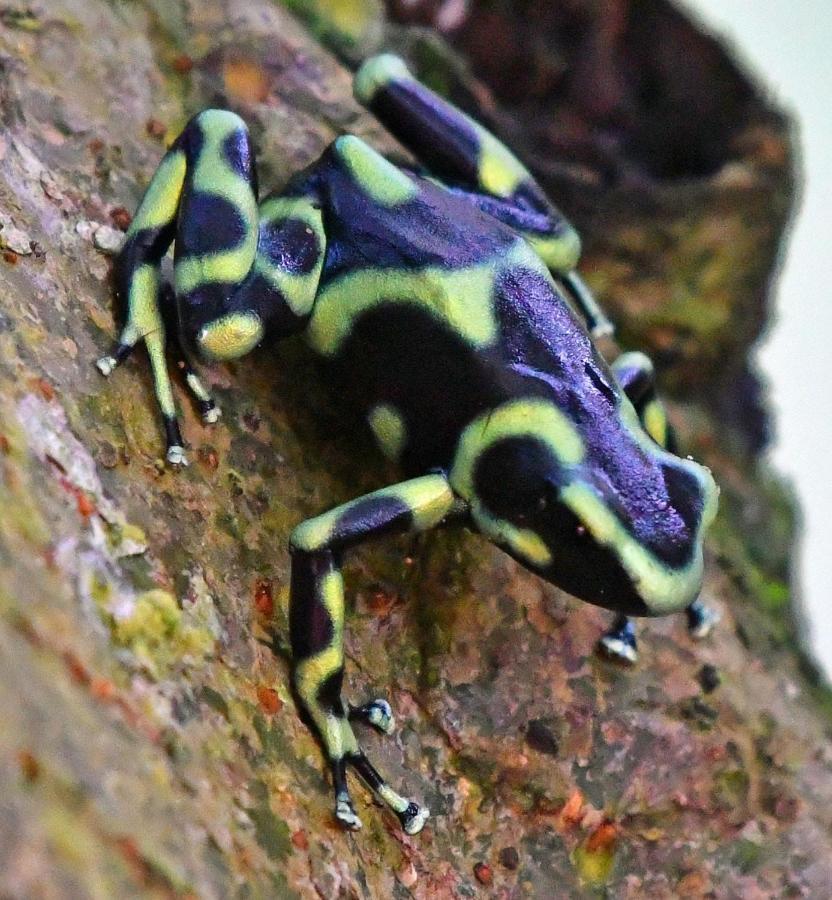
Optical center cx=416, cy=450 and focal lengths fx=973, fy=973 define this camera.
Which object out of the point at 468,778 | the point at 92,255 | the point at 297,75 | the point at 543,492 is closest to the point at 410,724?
the point at 468,778

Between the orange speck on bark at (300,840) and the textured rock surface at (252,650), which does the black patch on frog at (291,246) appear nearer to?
the textured rock surface at (252,650)

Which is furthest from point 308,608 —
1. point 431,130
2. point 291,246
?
point 431,130

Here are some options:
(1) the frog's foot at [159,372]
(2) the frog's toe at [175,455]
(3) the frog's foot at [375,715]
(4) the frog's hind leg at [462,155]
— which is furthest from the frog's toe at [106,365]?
(4) the frog's hind leg at [462,155]

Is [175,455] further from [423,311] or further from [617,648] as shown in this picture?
[617,648]

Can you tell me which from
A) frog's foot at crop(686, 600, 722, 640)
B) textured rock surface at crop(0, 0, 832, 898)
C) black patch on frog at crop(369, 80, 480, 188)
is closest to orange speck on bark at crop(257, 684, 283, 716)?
textured rock surface at crop(0, 0, 832, 898)

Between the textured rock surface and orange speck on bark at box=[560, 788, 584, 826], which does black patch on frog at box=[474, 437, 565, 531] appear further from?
orange speck on bark at box=[560, 788, 584, 826]

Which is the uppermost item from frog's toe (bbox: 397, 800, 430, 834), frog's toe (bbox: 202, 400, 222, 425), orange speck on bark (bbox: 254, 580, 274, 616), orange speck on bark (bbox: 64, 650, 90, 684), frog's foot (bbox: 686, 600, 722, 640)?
orange speck on bark (bbox: 64, 650, 90, 684)
